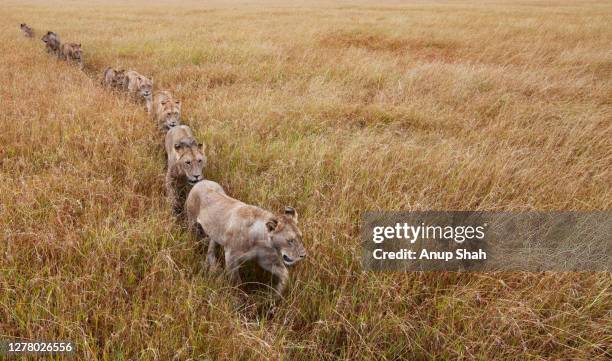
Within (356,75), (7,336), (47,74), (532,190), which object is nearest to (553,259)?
(532,190)

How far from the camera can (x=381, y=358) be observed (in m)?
2.78

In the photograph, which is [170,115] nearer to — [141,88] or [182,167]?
[141,88]

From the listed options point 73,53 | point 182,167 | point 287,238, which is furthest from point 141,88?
point 287,238

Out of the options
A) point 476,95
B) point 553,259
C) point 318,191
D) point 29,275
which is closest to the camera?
point 29,275

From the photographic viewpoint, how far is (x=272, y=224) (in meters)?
3.35

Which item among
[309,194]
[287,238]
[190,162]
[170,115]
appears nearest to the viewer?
[287,238]

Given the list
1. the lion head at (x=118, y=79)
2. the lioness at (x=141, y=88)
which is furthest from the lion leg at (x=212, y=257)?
the lion head at (x=118, y=79)

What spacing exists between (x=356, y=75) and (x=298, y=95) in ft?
7.80

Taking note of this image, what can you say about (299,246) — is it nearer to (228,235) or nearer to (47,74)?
(228,235)

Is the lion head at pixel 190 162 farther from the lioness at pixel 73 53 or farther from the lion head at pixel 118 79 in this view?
the lioness at pixel 73 53


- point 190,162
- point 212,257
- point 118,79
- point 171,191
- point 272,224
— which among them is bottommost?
point 212,257

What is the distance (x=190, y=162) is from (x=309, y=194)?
5.13 feet

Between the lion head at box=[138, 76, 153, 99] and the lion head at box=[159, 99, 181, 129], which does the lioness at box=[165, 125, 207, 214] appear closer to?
the lion head at box=[159, 99, 181, 129]

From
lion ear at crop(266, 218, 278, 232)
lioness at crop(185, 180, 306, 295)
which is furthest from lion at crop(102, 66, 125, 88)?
lion ear at crop(266, 218, 278, 232)
